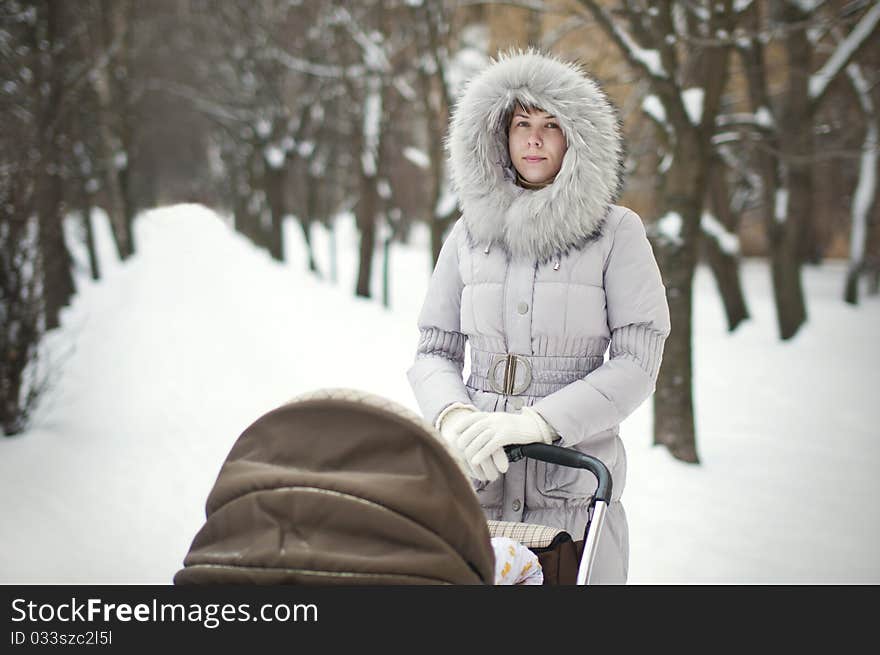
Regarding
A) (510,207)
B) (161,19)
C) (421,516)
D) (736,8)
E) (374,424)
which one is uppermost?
(161,19)

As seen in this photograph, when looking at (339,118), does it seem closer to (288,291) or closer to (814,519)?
(288,291)

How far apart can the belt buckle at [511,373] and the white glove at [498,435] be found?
175 millimetres

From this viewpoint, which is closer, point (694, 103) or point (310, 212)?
point (694, 103)

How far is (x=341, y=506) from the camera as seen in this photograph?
5.24ft

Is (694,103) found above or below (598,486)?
above

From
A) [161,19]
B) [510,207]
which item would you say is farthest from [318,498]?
[161,19]

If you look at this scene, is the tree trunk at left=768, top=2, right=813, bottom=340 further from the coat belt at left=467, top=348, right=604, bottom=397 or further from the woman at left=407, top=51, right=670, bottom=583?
the coat belt at left=467, top=348, right=604, bottom=397

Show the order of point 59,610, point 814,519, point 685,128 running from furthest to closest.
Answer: point 685,128, point 814,519, point 59,610

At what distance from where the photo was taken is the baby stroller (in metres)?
1.58

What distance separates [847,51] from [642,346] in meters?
9.07

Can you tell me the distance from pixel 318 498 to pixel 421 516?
220 mm

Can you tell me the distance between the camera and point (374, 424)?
1702 mm

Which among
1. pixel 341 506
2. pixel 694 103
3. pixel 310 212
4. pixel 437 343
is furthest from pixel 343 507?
pixel 310 212

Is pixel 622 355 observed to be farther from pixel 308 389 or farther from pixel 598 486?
pixel 308 389
